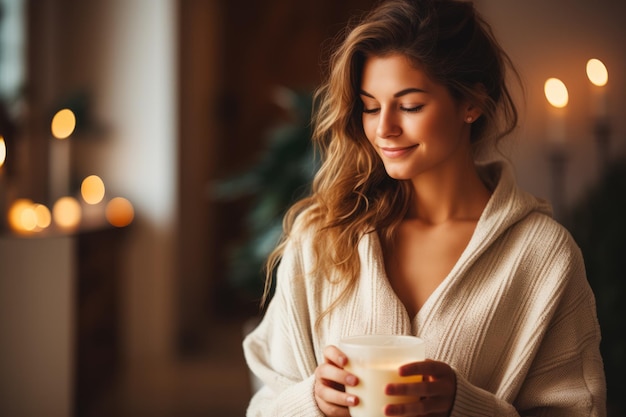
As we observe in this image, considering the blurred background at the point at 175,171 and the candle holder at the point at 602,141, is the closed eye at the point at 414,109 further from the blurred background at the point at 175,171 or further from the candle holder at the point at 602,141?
the candle holder at the point at 602,141

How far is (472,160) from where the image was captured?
4.98ft

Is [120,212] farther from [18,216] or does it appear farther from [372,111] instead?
[372,111]

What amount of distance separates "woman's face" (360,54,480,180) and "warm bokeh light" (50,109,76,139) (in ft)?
7.83

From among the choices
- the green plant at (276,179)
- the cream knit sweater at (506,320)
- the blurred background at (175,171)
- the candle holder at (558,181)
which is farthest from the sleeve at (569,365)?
the green plant at (276,179)

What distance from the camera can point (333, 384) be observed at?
1215mm

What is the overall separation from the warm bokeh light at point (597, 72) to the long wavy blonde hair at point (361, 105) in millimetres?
954

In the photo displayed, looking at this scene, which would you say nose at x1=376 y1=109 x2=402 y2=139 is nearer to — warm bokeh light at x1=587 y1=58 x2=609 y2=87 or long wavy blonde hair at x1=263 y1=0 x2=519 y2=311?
long wavy blonde hair at x1=263 y1=0 x2=519 y2=311

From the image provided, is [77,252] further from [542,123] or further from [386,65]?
[386,65]

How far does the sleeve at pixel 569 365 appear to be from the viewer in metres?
1.34

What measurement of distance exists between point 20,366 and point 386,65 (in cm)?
220

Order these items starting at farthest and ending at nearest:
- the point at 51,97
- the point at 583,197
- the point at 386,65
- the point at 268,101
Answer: the point at 268,101
the point at 51,97
the point at 583,197
the point at 386,65

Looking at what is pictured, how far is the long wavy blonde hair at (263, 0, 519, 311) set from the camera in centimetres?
137

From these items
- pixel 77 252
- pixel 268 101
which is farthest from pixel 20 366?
pixel 268 101

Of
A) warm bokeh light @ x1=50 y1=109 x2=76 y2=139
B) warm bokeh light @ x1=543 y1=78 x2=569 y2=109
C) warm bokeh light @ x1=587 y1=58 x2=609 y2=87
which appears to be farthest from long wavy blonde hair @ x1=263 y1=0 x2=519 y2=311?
warm bokeh light @ x1=50 y1=109 x2=76 y2=139
